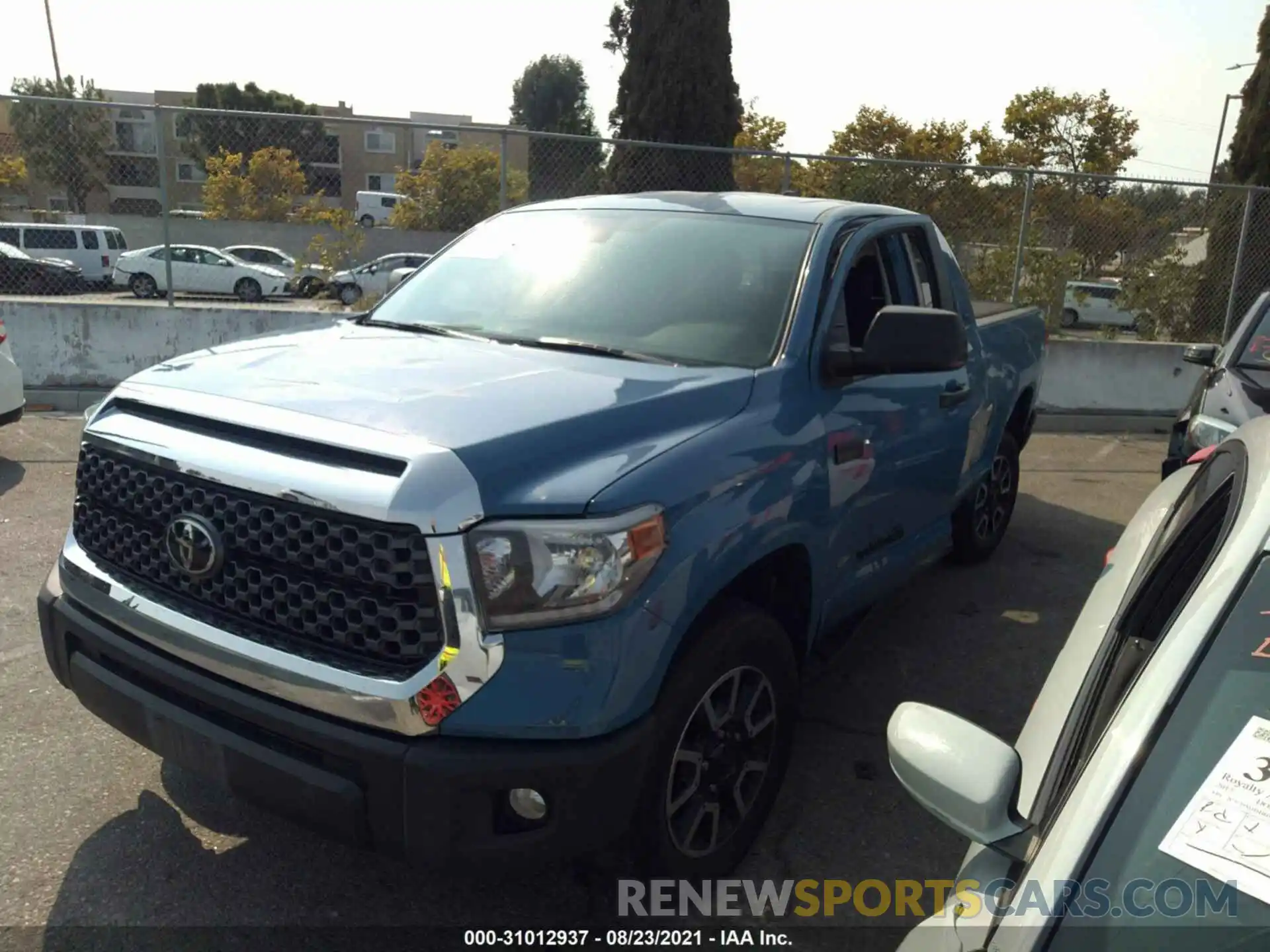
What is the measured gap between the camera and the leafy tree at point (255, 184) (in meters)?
9.95

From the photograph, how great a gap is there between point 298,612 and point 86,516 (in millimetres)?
952

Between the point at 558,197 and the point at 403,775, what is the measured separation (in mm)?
9521

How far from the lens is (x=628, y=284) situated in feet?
11.6

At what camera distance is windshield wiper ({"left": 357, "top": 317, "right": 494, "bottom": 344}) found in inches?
133

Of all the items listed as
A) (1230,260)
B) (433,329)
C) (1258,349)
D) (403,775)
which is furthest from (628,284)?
(1230,260)

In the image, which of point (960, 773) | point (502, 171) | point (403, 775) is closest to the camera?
point (960, 773)

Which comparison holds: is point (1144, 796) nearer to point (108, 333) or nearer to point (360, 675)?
point (360, 675)

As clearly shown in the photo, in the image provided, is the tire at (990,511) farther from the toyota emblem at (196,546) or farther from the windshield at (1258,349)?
the toyota emblem at (196,546)

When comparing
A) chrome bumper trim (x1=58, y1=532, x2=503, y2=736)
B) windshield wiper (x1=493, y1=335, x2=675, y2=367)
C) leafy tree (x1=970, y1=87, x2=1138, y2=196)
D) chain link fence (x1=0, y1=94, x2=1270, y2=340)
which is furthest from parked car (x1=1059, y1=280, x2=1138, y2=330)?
leafy tree (x1=970, y1=87, x2=1138, y2=196)

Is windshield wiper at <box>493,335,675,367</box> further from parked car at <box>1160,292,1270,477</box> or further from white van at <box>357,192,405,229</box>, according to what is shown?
white van at <box>357,192,405,229</box>

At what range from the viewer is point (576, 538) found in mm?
2211

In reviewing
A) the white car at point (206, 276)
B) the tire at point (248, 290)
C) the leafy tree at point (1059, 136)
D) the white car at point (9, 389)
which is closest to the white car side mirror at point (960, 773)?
the white car at point (9, 389)

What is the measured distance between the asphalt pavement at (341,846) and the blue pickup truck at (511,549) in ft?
1.08

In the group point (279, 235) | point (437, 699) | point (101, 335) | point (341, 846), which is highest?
point (279, 235)
